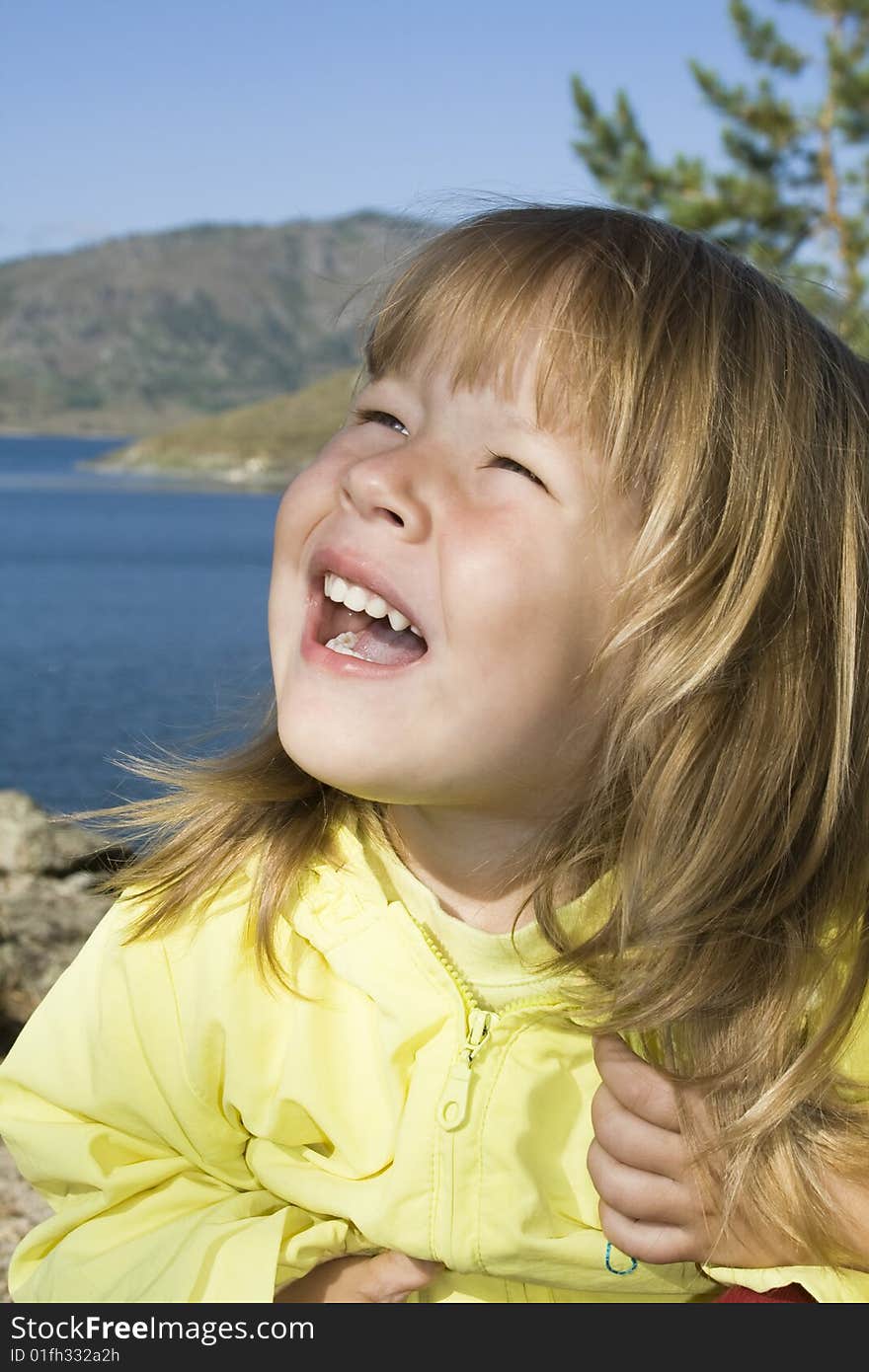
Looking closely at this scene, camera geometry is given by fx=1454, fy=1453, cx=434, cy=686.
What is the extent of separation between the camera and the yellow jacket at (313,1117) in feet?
4.57

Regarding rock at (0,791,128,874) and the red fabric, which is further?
rock at (0,791,128,874)

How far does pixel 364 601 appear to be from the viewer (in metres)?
1.33

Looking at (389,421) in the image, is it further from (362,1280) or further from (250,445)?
(250,445)

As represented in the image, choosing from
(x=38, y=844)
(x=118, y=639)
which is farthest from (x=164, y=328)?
(x=38, y=844)

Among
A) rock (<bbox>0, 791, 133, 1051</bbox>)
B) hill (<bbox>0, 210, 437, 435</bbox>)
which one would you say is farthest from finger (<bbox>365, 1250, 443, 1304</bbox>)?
hill (<bbox>0, 210, 437, 435</bbox>)

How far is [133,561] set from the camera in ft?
118

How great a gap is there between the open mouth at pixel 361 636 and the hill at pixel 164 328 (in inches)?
4972

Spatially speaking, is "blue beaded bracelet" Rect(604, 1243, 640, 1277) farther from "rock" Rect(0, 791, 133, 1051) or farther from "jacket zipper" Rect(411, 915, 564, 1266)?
"rock" Rect(0, 791, 133, 1051)

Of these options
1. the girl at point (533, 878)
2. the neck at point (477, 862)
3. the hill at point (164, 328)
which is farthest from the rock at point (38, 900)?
the hill at point (164, 328)

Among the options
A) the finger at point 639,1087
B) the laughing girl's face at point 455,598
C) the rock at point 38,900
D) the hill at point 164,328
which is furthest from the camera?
the hill at point 164,328

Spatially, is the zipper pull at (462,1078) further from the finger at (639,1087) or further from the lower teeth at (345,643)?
the lower teeth at (345,643)

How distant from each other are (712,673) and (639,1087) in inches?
15.9

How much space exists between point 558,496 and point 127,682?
51.0 ft

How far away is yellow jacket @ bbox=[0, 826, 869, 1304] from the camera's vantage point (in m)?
1.39
